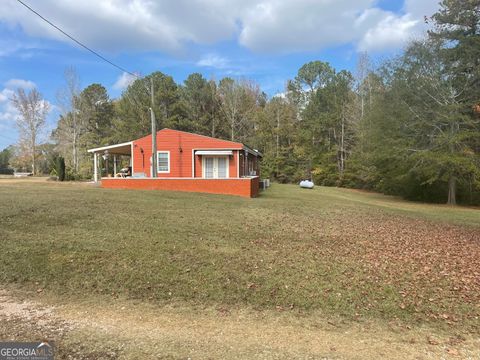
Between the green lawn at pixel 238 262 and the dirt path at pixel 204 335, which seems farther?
the green lawn at pixel 238 262

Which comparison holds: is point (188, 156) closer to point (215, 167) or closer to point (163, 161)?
point (163, 161)

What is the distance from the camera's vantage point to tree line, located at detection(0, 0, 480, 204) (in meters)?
21.4

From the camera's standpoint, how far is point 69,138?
159 ft

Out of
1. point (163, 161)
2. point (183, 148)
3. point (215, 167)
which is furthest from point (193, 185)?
A: point (163, 161)

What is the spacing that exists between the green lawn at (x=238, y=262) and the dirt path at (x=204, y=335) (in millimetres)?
401

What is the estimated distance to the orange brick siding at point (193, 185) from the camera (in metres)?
16.9

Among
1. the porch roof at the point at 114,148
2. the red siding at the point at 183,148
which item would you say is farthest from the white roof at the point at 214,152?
the porch roof at the point at 114,148

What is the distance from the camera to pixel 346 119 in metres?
43.2

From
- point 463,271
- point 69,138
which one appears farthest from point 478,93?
point 69,138

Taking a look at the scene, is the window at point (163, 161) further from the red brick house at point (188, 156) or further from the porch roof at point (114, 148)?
the porch roof at point (114, 148)

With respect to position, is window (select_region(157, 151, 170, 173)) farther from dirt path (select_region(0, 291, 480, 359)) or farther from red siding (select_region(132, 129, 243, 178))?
dirt path (select_region(0, 291, 480, 359))

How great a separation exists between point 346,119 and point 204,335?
42192 millimetres

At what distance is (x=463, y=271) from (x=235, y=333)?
15.7ft

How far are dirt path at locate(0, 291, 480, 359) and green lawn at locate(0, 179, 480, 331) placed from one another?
0.40 m
